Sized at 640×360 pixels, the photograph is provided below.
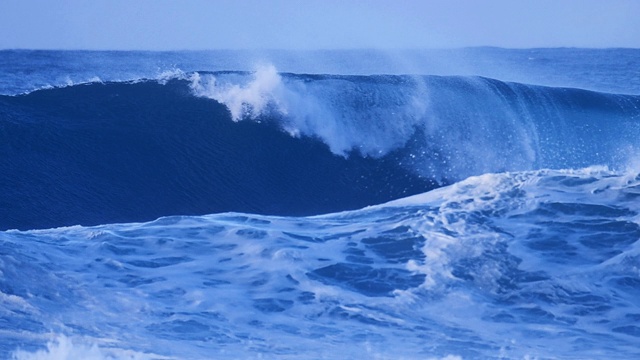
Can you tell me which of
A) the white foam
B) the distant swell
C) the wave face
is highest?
the distant swell

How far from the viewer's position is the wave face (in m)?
5.37

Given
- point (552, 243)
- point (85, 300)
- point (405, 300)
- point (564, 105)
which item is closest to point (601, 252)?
point (552, 243)

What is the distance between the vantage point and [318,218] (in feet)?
29.1

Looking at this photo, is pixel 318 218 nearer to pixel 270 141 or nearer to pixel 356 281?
pixel 356 281

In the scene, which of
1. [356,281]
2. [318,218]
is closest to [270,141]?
[318,218]

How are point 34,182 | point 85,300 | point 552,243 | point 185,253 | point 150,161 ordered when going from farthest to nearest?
1. point 150,161
2. point 34,182
3. point 552,243
4. point 185,253
5. point 85,300

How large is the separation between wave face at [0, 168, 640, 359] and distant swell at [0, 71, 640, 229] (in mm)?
1397

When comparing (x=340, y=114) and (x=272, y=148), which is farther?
(x=340, y=114)

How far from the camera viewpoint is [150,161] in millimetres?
10617

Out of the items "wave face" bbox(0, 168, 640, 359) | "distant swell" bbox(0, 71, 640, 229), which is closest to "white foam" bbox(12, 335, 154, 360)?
"wave face" bbox(0, 168, 640, 359)

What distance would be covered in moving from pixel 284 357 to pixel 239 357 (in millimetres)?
266

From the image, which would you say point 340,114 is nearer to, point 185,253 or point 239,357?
point 185,253

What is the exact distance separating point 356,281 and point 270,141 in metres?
5.07

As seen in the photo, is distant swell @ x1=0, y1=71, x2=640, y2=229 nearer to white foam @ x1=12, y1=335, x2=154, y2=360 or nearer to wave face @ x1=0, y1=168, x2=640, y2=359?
wave face @ x1=0, y1=168, x2=640, y2=359
